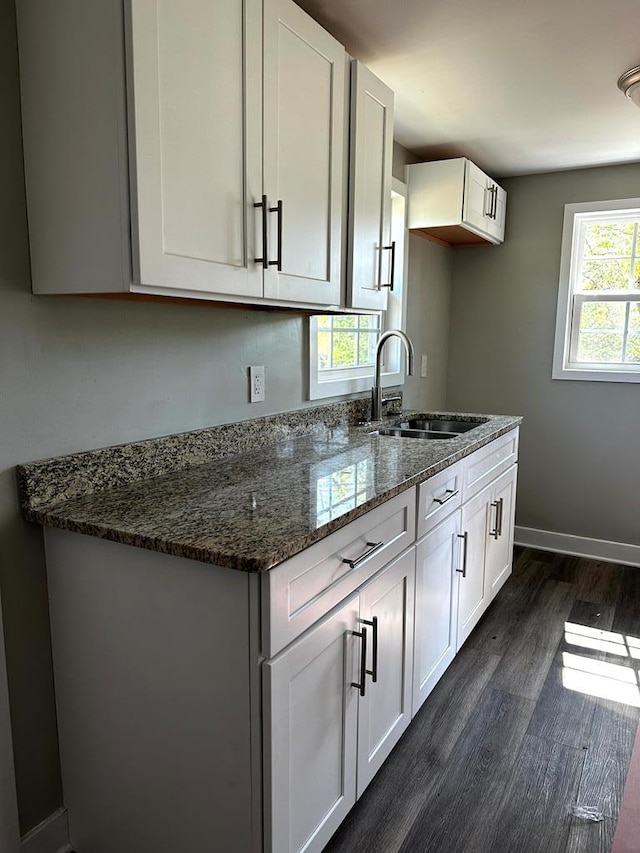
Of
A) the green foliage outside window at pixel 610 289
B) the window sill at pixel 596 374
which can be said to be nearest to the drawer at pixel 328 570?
the window sill at pixel 596 374

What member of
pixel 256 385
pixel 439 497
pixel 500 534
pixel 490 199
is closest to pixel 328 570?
pixel 439 497

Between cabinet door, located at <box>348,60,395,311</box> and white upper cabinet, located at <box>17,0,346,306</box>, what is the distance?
1.28 ft

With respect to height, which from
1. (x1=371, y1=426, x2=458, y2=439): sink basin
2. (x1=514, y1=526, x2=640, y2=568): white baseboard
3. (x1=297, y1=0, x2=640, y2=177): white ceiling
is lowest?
(x1=514, y1=526, x2=640, y2=568): white baseboard

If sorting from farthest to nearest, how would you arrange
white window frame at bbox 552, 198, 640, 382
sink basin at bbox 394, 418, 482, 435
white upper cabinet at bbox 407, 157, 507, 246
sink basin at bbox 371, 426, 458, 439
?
white window frame at bbox 552, 198, 640, 382 < white upper cabinet at bbox 407, 157, 507, 246 < sink basin at bbox 394, 418, 482, 435 < sink basin at bbox 371, 426, 458, 439

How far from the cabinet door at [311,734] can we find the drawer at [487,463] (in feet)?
3.16

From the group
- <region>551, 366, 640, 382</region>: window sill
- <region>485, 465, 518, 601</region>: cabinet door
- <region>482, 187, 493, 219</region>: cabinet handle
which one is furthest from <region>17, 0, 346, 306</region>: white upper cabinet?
<region>551, 366, 640, 382</region>: window sill

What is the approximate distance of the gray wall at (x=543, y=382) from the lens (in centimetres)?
353

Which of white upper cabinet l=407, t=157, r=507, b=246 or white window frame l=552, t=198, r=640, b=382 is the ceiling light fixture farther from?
white window frame l=552, t=198, r=640, b=382

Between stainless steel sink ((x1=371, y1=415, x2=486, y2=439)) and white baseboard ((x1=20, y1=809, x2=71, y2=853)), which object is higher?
stainless steel sink ((x1=371, y1=415, x2=486, y2=439))

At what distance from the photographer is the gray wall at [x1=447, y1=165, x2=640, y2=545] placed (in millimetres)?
3527

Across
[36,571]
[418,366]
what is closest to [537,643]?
[418,366]

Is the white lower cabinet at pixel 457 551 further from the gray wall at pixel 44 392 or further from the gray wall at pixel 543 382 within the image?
the gray wall at pixel 543 382

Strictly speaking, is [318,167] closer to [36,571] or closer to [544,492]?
[36,571]

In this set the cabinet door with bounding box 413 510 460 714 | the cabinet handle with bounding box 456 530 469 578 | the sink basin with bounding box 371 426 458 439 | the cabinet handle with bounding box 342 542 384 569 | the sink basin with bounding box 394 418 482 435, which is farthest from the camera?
the sink basin with bounding box 394 418 482 435
